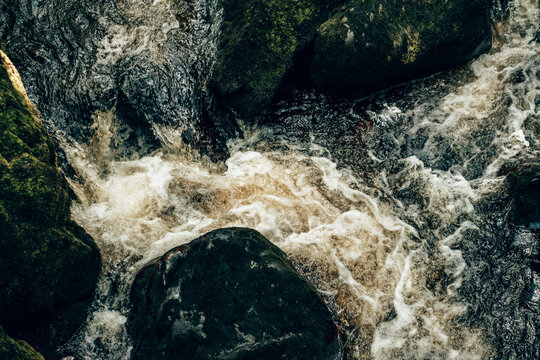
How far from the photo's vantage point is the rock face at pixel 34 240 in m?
3.81

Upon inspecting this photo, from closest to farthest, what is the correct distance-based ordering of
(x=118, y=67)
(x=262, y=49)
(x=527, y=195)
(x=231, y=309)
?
(x=231, y=309), (x=527, y=195), (x=262, y=49), (x=118, y=67)

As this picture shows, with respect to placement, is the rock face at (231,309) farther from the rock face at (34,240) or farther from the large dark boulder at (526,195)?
the large dark boulder at (526,195)

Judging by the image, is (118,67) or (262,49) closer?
(262,49)

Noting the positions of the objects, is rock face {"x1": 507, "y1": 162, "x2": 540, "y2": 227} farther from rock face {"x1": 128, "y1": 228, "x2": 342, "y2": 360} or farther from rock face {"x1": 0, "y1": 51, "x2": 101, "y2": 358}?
rock face {"x1": 0, "y1": 51, "x2": 101, "y2": 358}

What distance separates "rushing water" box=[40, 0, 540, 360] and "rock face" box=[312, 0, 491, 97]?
446 millimetres

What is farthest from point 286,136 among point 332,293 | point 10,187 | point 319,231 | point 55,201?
point 10,187

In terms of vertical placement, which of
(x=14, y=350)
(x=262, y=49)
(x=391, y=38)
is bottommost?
(x=14, y=350)

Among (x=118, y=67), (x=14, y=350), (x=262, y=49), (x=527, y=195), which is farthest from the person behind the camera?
(x=118, y=67)

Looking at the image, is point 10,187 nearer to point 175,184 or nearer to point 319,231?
point 175,184

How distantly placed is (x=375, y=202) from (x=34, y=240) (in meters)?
4.35

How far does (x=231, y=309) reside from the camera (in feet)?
12.7

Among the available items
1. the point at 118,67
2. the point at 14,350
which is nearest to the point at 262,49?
the point at 118,67

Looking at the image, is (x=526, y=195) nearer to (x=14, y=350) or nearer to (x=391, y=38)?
(x=391, y=38)

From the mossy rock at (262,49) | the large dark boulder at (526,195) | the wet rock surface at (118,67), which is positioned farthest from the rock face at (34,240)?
the large dark boulder at (526,195)
